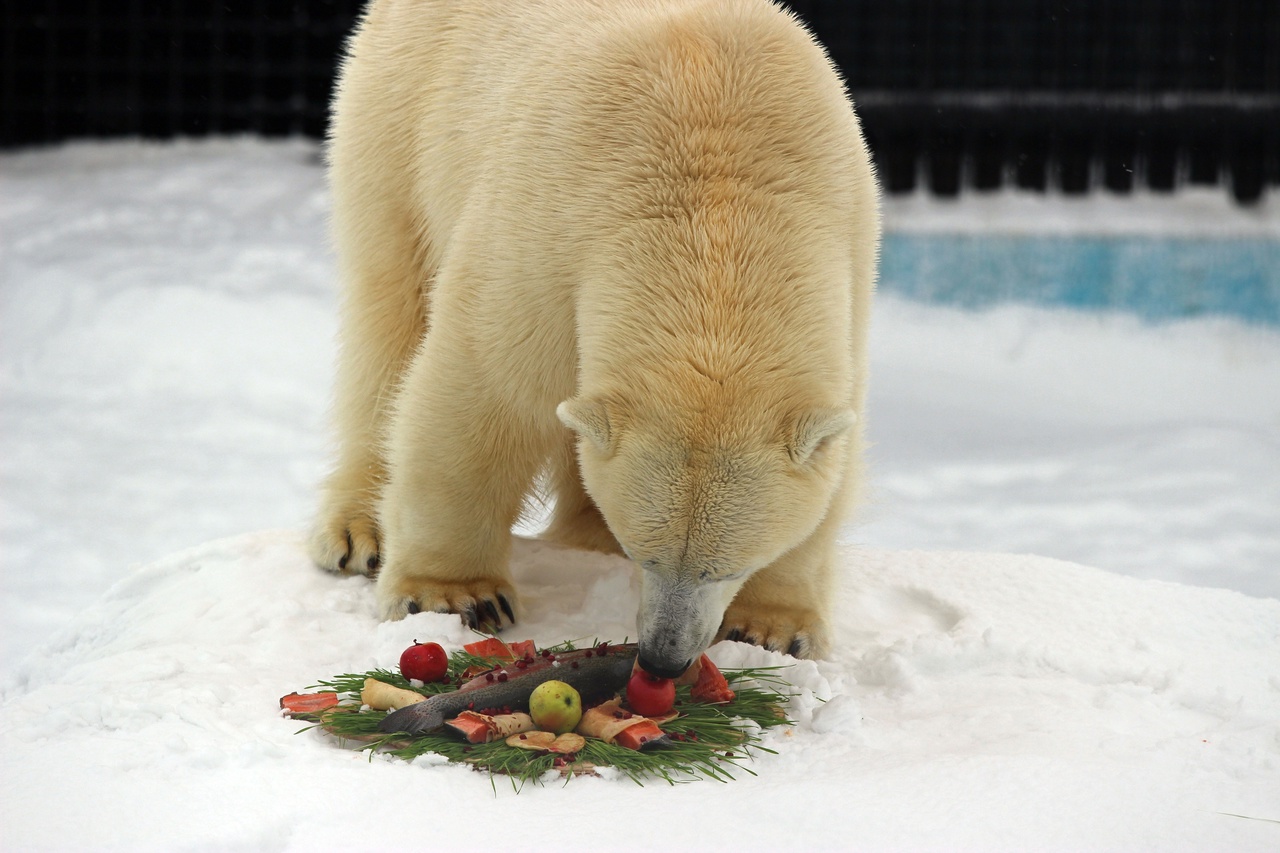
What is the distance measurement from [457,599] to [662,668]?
0.81 m

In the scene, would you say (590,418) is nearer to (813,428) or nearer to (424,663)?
(813,428)

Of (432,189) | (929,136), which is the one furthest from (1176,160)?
(432,189)

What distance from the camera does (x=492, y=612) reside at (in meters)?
3.20

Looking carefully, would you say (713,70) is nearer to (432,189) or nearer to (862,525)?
(432,189)

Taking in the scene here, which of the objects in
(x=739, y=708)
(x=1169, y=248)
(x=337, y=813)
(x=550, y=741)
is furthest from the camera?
(x=1169, y=248)

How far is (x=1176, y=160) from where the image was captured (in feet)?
32.1

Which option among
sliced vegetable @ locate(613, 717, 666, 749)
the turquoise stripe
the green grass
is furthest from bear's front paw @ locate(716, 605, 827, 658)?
the turquoise stripe

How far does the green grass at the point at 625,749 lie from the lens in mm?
2439

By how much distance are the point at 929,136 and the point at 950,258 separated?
90 centimetres

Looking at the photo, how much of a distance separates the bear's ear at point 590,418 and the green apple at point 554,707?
48 centimetres

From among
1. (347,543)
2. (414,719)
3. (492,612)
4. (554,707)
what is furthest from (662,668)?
(347,543)

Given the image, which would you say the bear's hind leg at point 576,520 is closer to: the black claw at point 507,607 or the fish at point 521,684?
the black claw at point 507,607

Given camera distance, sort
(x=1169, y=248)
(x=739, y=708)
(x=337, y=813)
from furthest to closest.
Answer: (x=1169, y=248) → (x=739, y=708) → (x=337, y=813)

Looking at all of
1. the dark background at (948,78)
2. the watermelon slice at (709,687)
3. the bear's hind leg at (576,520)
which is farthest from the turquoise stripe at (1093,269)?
the watermelon slice at (709,687)
